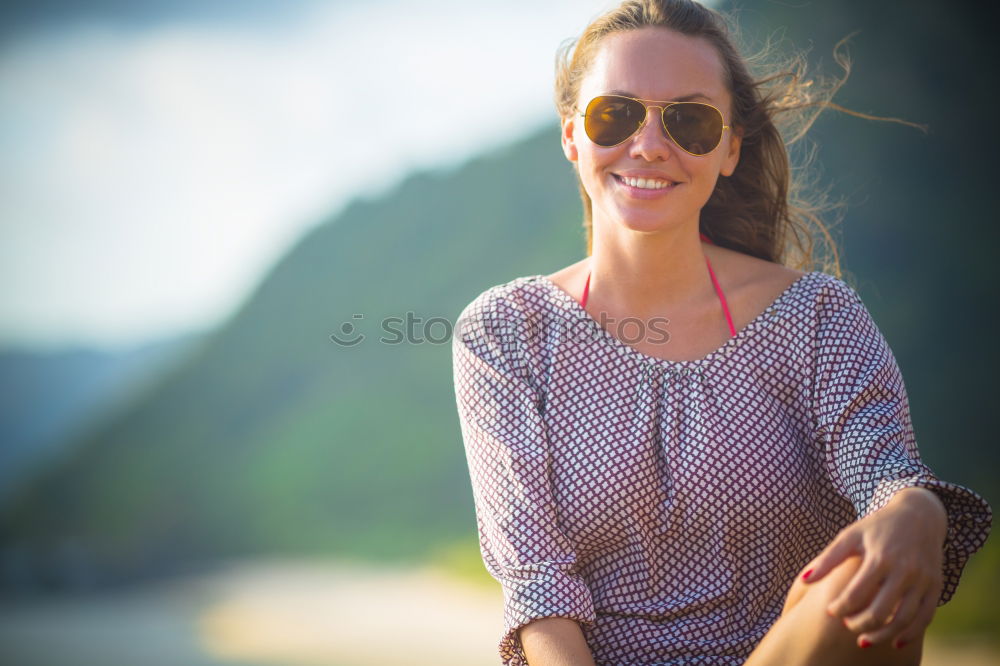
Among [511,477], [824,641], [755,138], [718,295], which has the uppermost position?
[755,138]

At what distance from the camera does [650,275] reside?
2.40 m

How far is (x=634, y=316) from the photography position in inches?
93.8

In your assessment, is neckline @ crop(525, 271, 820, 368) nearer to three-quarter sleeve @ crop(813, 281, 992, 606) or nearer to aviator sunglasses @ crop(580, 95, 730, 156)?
three-quarter sleeve @ crop(813, 281, 992, 606)

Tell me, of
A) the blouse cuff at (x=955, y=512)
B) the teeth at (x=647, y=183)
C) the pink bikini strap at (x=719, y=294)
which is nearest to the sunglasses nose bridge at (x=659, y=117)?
the teeth at (x=647, y=183)

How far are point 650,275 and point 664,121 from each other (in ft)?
1.28

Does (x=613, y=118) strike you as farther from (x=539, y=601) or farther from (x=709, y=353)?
(x=539, y=601)

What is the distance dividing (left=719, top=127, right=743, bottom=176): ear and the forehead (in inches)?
6.1

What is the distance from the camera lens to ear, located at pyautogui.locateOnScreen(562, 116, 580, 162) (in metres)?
2.54

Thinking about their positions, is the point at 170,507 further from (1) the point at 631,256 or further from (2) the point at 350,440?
(1) the point at 631,256

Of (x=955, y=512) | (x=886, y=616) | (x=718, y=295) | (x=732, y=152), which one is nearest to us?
(x=886, y=616)

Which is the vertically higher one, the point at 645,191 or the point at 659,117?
the point at 659,117

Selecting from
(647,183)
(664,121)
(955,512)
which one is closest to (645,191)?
(647,183)

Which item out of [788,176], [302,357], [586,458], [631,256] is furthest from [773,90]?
[302,357]

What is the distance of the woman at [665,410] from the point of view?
6.86 feet
